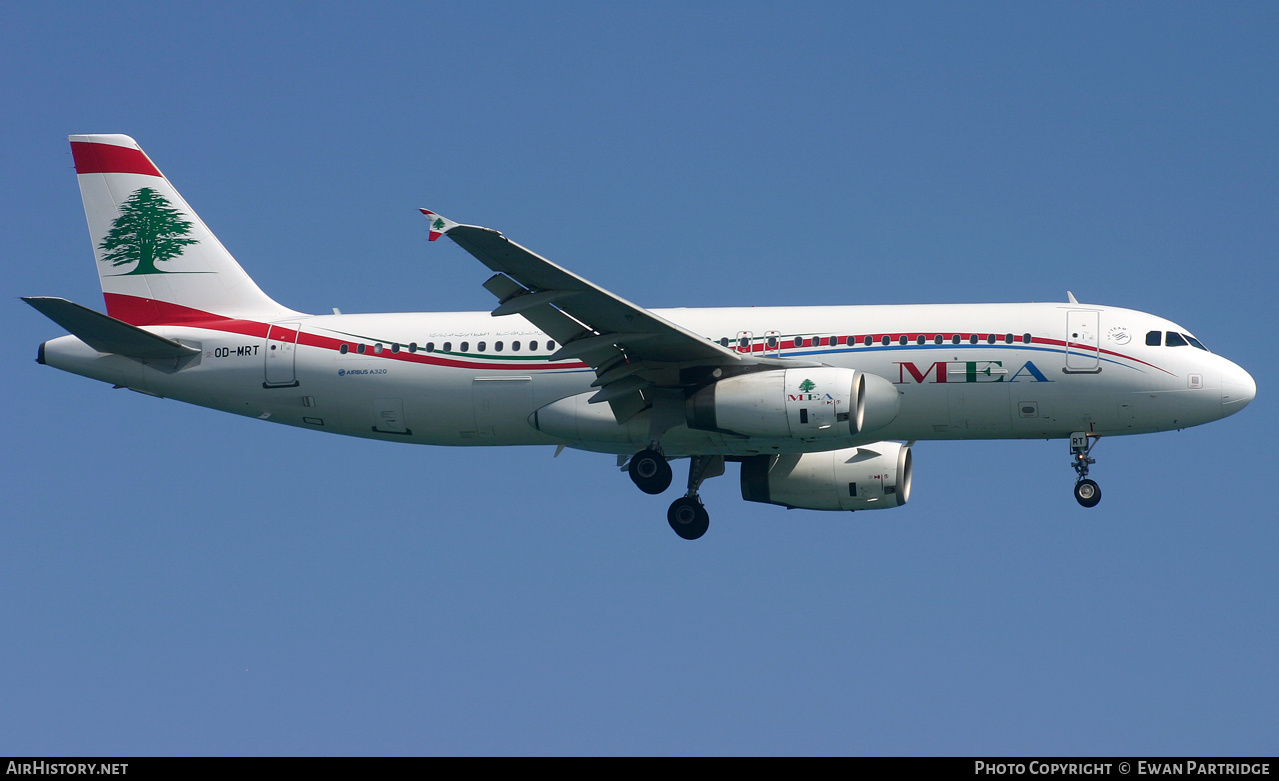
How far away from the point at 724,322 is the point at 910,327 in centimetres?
441

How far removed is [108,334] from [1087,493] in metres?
23.8

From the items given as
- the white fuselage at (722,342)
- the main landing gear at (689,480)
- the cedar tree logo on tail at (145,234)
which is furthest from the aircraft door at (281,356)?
the main landing gear at (689,480)

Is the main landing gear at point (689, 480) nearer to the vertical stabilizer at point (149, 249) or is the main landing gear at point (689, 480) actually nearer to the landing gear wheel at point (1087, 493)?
the landing gear wheel at point (1087, 493)

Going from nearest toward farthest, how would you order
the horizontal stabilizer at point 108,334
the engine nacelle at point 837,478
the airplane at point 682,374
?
the airplane at point 682,374 < the horizontal stabilizer at point 108,334 < the engine nacelle at point 837,478

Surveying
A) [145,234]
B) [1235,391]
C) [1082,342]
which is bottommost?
[1235,391]

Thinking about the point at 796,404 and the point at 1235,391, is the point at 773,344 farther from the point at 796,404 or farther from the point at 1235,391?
the point at 1235,391

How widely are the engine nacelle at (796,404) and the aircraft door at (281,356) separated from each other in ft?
34.2

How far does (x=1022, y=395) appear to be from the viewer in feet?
108

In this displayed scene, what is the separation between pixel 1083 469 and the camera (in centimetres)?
3384

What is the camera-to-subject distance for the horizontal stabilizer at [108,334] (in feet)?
110

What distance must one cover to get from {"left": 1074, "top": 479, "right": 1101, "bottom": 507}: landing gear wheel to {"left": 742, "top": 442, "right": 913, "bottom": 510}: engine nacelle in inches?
192

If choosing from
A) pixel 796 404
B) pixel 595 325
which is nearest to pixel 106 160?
pixel 595 325

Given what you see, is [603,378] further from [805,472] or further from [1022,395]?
[1022,395]
